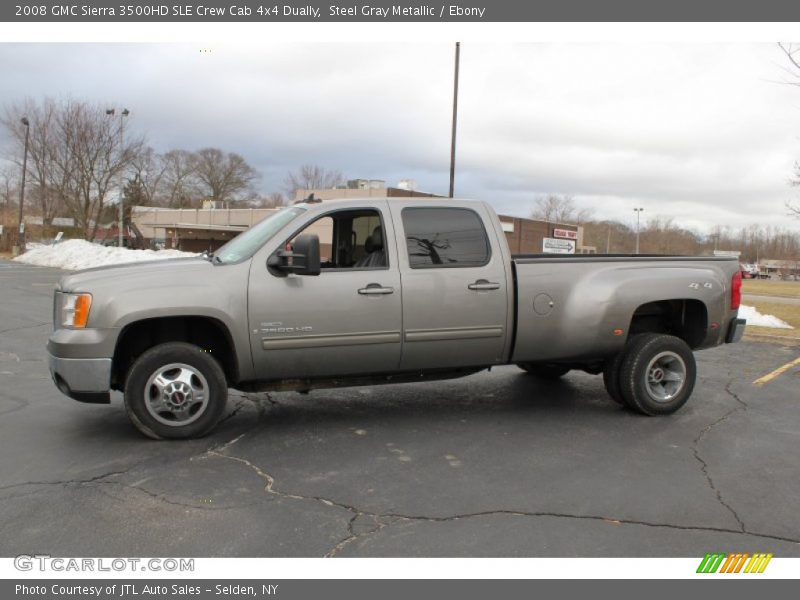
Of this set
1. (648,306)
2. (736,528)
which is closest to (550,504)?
(736,528)

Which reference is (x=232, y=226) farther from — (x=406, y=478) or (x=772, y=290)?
(x=406, y=478)

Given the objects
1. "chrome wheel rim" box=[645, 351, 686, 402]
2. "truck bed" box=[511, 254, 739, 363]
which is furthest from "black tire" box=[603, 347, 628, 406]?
"chrome wheel rim" box=[645, 351, 686, 402]

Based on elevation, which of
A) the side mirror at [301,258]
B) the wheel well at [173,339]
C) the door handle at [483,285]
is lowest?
the wheel well at [173,339]

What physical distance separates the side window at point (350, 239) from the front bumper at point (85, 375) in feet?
5.47

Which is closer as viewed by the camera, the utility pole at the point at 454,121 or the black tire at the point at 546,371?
the black tire at the point at 546,371

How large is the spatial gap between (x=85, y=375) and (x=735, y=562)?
430cm

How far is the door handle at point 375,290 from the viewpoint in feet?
16.3

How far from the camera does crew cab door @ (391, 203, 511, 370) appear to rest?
16.9 feet

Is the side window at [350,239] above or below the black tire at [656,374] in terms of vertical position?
above

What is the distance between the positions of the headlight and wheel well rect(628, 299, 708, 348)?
4754 millimetres

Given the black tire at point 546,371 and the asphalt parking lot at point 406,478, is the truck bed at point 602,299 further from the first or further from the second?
the black tire at point 546,371

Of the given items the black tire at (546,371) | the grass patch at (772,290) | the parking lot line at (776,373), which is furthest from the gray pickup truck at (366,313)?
the grass patch at (772,290)

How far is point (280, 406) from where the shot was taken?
19.5 ft

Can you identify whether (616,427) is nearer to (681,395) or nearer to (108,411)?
(681,395)
